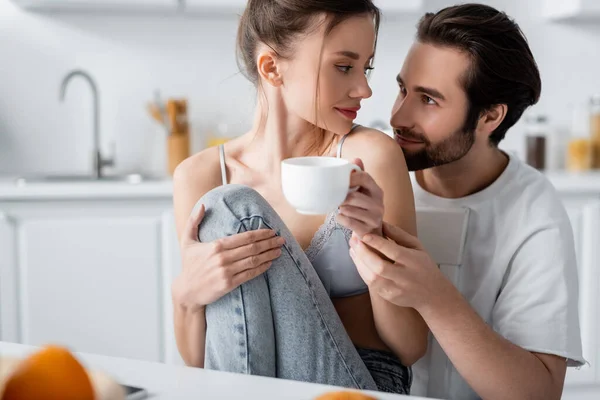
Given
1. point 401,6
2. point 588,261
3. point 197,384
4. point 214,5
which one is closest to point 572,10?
point 401,6

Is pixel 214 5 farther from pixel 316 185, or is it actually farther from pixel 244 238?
pixel 316 185

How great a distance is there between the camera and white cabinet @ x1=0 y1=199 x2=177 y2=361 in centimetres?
245

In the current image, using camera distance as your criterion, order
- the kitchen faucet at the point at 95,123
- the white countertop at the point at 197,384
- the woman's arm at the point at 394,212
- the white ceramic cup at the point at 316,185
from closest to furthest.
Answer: the white countertop at the point at 197,384 → the white ceramic cup at the point at 316,185 → the woman's arm at the point at 394,212 → the kitchen faucet at the point at 95,123

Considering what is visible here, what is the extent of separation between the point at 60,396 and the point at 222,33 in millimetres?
2660

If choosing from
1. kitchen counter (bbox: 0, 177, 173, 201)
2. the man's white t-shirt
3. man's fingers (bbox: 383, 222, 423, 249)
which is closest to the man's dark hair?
the man's white t-shirt

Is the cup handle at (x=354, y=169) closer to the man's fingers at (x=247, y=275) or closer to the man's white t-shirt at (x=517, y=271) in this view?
the man's fingers at (x=247, y=275)

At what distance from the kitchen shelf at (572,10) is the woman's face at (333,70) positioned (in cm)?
182

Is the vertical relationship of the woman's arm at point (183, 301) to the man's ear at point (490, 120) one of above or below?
below

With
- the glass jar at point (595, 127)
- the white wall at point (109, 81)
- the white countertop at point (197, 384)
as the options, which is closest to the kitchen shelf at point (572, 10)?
the white wall at point (109, 81)

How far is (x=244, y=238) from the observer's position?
1149 mm

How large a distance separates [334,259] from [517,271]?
331 millimetres

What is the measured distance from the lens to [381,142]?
1351 mm

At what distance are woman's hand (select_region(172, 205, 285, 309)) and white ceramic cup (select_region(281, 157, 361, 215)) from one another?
232 mm

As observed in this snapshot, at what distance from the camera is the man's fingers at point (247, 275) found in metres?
1.12
